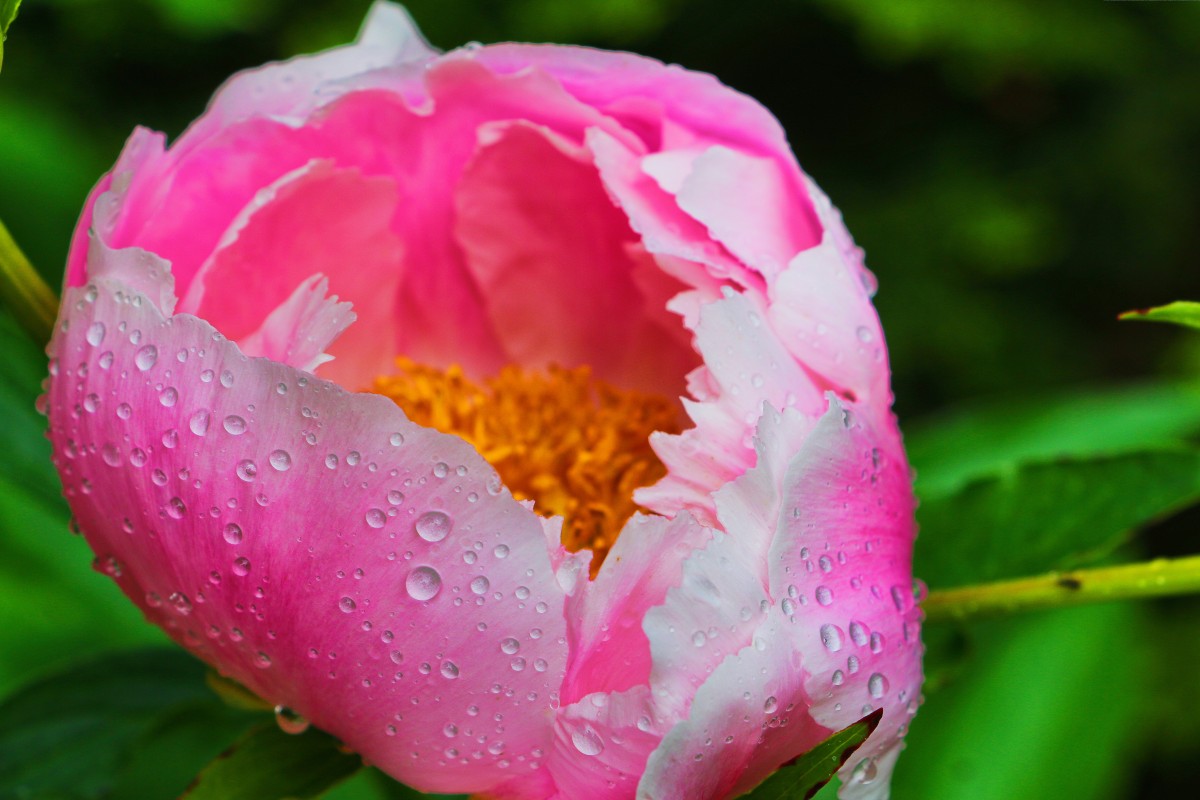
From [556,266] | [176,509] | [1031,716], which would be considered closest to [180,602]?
[176,509]

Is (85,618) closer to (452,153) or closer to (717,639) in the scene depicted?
(452,153)

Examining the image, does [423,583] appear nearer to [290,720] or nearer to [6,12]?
[290,720]

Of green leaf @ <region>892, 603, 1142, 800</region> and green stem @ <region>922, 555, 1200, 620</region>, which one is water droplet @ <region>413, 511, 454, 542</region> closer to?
green stem @ <region>922, 555, 1200, 620</region>

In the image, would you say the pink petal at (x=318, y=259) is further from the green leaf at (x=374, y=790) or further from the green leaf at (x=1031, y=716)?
the green leaf at (x=1031, y=716)

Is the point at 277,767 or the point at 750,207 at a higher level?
the point at 750,207

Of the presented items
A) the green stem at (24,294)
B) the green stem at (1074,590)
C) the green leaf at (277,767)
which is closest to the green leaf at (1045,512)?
the green stem at (1074,590)

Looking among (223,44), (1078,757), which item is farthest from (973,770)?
(223,44)
